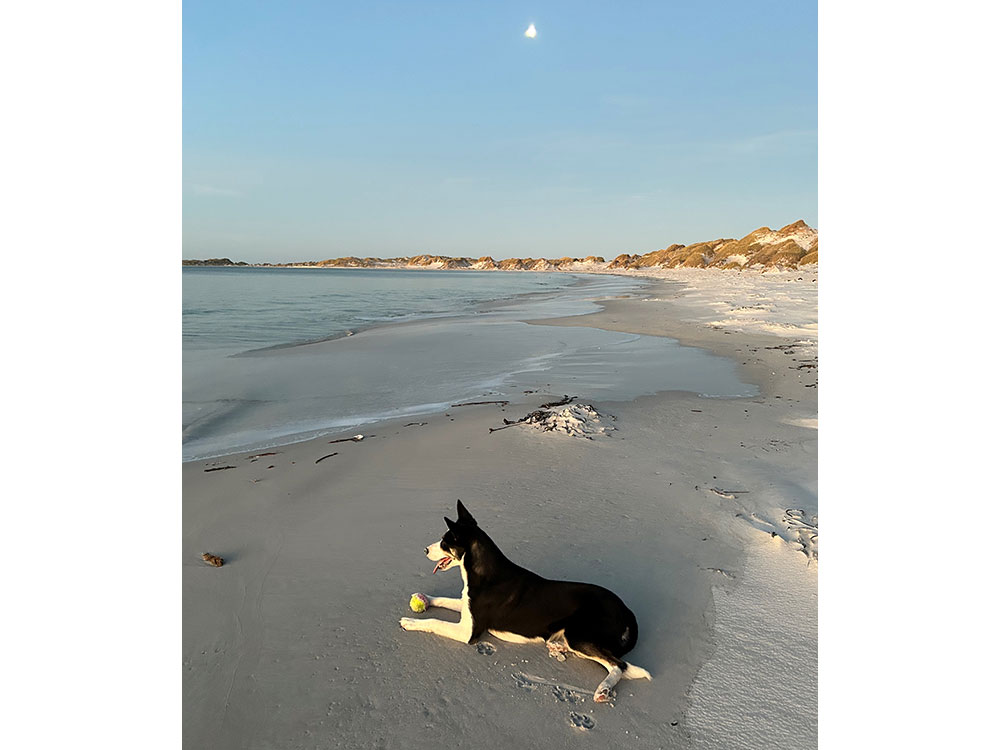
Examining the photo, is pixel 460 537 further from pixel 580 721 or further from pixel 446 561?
pixel 580 721

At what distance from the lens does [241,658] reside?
2564 millimetres

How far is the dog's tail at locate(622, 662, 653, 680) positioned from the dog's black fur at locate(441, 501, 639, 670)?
0.08m

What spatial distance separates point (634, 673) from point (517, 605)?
56cm

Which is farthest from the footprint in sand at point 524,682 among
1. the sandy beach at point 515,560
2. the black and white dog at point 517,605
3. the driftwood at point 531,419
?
the driftwood at point 531,419

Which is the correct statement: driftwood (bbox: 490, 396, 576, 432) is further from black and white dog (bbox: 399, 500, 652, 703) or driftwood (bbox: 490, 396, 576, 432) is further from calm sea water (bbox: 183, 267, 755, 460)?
black and white dog (bbox: 399, 500, 652, 703)

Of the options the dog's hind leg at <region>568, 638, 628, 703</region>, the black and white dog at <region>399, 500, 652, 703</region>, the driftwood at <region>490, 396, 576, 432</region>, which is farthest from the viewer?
the driftwood at <region>490, 396, 576, 432</region>

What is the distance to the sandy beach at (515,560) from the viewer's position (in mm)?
2211

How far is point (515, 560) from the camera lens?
11.0 ft

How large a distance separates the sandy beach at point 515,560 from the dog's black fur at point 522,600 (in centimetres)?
13

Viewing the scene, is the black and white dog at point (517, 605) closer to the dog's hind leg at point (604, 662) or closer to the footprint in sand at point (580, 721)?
the dog's hind leg at point (604, 662)

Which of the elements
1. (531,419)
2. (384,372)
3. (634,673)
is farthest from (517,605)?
(384,372)

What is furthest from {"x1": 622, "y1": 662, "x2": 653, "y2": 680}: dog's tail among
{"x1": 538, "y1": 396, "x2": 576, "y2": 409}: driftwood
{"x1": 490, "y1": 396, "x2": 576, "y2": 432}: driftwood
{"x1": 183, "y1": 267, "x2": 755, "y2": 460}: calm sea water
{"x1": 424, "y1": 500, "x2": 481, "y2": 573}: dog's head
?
{"x1": 183, "y1": 267, "x2": 755, "y2": 460}: calm sea water

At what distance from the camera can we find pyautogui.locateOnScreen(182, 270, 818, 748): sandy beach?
2.21 metres
